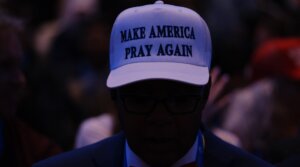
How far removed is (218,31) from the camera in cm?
988

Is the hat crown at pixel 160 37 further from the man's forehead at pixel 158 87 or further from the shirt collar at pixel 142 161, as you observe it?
the shirt collar at pixel 142 161

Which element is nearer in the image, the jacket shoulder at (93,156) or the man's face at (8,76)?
the jacket shoulder at (93,156)

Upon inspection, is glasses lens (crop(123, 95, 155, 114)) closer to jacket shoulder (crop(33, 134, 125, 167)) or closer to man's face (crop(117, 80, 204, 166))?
man's face (crop(117, 80, 204, 166))

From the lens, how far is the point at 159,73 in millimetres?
4316

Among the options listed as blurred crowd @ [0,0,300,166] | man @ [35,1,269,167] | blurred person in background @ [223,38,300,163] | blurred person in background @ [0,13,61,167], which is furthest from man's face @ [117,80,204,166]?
blurred person in background @ [223,38,300,163]

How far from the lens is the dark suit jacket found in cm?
453

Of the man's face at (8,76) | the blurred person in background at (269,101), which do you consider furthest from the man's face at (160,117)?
the blurred person in background at (269,101)

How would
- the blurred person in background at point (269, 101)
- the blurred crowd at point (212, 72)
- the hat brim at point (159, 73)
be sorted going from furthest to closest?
the blurred person in background at point (269, 101) → the blurred crowd at point (212, 72) → the hat brim at point (159, 73)

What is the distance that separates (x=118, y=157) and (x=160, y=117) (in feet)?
1.10

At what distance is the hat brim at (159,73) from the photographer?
431cm

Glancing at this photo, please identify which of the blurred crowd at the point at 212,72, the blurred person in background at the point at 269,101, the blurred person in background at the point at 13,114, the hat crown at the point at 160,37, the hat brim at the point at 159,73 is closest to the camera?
the hat brim at the point at 159,73

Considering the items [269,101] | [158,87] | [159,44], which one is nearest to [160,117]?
[158,87]

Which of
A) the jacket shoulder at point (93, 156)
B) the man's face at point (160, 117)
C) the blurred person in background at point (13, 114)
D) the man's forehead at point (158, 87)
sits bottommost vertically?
the blurred person in background at point (13, 114)

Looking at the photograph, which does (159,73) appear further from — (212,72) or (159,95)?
(212,72)
